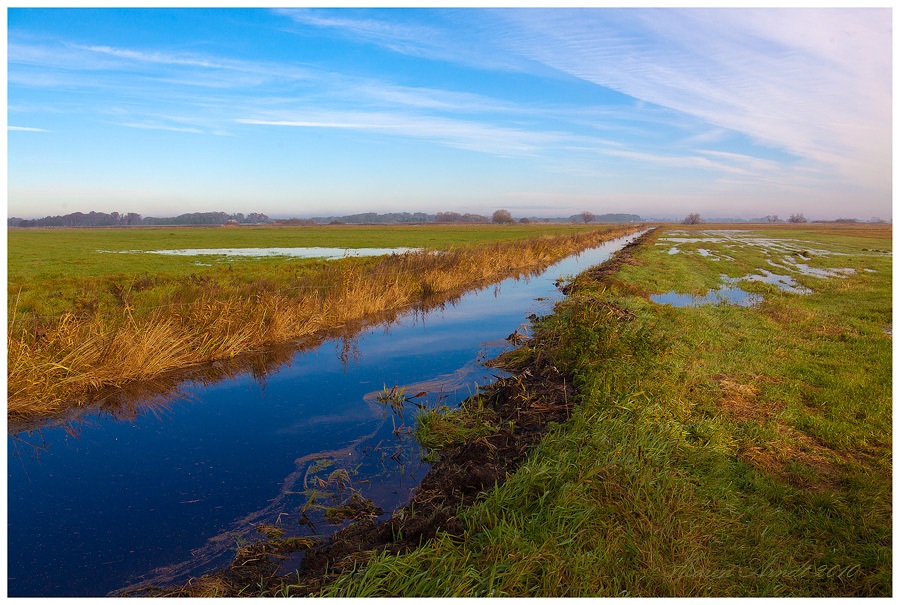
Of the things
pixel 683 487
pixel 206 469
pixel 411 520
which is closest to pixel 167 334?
pixel 206 469

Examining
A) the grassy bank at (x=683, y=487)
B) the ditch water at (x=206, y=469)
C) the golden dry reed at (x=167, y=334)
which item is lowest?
the ditch water at (x=206, y=469)

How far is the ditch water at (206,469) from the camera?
14.2ft

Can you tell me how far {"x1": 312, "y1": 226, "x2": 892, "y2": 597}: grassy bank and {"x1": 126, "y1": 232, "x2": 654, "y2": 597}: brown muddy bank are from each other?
19 cm

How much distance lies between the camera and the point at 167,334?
923cm

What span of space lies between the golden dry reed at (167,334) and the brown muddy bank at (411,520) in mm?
5261

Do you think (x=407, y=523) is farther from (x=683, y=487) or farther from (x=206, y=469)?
(x=206, y=469)

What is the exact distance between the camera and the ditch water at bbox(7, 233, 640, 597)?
4.32 m

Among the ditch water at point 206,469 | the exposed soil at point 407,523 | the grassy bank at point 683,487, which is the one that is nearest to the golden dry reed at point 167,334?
the ditch water at point 206,469

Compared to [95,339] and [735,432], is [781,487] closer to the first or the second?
[735,432]

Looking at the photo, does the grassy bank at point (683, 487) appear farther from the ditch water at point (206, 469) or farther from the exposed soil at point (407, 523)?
the ditch water at point (206, 469)

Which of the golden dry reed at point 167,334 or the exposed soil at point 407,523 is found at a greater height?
the golden dry reed at point 167,334

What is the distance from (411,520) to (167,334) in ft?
23.5

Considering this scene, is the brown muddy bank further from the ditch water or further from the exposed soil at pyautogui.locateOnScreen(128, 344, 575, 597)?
the ditch water

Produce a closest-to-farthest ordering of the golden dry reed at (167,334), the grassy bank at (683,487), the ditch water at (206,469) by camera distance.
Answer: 1. the grassy bank at (683,487)
2. the ditch water at (206,469)
3. the golden dry reed at (167,334)
